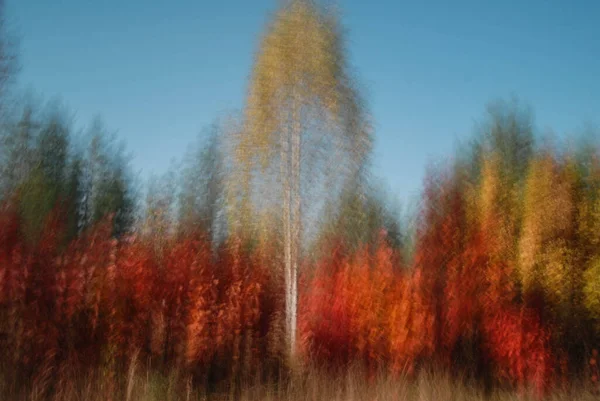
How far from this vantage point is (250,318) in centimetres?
1005

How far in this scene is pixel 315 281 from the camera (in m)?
12.0

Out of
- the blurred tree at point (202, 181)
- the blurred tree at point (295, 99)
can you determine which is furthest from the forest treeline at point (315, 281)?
the blurred tree at point (202, 181)

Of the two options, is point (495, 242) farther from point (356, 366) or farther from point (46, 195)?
point (46, 195)

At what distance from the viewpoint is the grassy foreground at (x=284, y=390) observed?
7.14 meters

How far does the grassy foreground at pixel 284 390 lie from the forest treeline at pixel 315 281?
0.58ft

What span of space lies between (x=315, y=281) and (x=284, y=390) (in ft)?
10.3

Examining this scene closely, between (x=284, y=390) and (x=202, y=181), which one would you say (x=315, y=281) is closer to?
(x=284, y=390)

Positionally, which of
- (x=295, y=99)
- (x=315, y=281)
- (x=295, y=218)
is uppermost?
(x=295, y=99)

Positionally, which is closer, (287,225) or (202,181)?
(287,225)

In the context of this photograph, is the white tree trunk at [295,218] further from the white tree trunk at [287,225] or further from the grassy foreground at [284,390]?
the grassy foreground at [284,390]

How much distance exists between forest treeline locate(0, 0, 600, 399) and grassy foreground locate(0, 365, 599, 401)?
18 cm

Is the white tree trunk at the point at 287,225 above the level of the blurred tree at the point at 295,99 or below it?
below

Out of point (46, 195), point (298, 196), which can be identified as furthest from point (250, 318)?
point (46, 195)

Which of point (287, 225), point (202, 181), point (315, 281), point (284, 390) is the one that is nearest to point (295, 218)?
point (287, 225)
